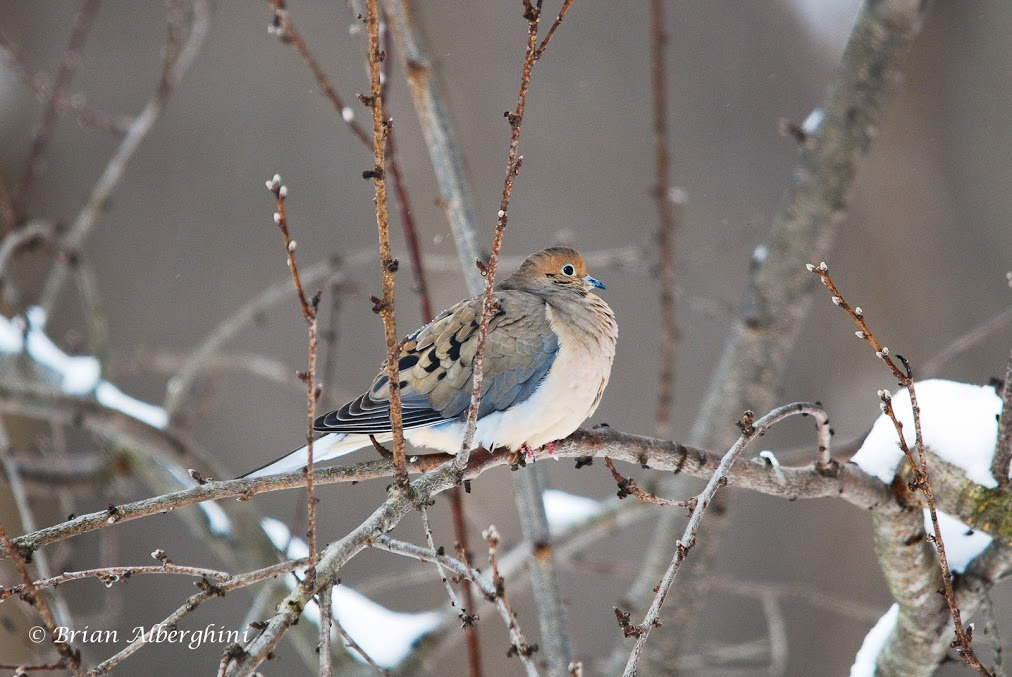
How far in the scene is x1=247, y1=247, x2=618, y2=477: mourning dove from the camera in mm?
2334

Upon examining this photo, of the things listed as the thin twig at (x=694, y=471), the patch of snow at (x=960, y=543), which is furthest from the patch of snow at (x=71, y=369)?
the patch of snow at (x=960, y=543)

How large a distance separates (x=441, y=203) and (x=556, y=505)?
53.4 inches

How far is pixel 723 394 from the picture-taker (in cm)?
337

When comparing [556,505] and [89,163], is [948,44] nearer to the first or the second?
[556,505]

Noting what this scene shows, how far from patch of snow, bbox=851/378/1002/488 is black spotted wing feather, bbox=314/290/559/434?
85cm

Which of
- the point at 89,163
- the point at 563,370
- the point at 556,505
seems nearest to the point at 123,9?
the point at 89,163

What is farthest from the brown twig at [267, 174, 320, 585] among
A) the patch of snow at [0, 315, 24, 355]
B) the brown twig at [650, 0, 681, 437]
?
the patch of snow at [0, 315, 24, 355]

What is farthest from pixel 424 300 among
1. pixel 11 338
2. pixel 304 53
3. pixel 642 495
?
pixel 11 338

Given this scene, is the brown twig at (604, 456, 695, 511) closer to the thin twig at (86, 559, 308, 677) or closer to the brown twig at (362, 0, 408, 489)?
the brown twig at (362, 0, 408, 489)

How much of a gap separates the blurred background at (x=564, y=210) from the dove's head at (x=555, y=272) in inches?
93.6

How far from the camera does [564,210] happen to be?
553 cm

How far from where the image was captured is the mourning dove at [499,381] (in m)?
2.33

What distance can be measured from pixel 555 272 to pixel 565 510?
107 cm

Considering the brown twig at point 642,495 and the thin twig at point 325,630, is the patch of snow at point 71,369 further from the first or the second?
the brown twig at point 642,495
